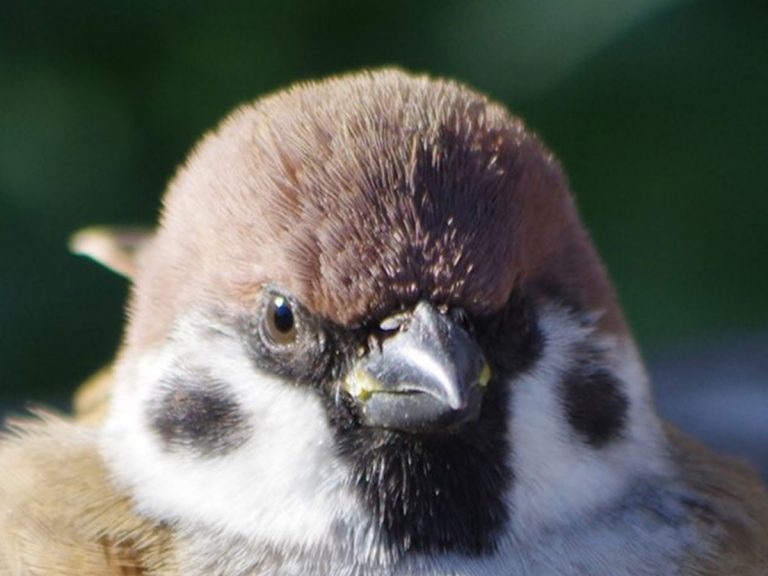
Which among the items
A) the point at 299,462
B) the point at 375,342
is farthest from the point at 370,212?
the point at 299,462

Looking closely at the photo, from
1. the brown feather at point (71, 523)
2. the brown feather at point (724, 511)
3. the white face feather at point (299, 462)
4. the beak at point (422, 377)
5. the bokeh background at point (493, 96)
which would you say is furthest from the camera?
the bokeh background at point (493, 96)

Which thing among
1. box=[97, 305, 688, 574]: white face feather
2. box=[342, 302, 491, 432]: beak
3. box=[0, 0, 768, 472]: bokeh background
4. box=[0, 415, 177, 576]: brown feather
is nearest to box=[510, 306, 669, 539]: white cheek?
box=[97, 305, 688, 574]: white face feather

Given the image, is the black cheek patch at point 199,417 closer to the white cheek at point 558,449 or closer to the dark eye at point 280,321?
the dark eye at point 280,321

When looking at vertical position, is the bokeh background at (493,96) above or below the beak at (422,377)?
above

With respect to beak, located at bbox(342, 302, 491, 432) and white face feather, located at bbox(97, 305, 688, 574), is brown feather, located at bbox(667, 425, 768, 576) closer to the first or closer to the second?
white face feather, located at bbox(97, 305, 688, 574)

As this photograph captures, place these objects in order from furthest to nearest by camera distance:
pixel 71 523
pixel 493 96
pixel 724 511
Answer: pixel 493 96 → pixel 724 511 → pixel 71 523

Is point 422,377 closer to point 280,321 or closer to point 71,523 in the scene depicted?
point 280,321

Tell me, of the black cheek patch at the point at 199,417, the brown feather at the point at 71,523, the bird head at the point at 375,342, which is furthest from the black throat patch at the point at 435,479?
the brown feather at the point at 71,523
